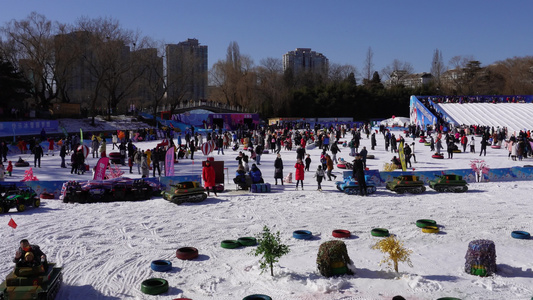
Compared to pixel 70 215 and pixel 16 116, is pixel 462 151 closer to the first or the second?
pixel 70 215

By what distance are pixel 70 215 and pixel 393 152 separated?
2012cm

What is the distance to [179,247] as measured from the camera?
9852mm

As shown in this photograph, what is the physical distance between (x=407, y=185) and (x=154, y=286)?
10.7 metres

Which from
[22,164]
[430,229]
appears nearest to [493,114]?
[430,229]

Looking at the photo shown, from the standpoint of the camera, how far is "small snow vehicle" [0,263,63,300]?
6.61 metres

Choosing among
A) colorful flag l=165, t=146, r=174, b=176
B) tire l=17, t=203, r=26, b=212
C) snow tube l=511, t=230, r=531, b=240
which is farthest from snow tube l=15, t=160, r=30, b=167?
snow tube l=511, t=230, r=531, b=240

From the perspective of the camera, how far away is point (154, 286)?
7.27 metres

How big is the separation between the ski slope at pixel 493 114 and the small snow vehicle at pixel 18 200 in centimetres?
3790

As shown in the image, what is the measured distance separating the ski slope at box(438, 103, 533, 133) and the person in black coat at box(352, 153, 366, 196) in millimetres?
30071

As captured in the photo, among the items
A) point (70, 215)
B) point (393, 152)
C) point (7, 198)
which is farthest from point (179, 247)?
point (393, 152)

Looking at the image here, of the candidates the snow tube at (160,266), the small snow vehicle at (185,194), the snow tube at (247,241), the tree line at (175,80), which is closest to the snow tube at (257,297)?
the snow tube at (160,266)

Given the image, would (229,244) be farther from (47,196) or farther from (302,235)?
(47,196)

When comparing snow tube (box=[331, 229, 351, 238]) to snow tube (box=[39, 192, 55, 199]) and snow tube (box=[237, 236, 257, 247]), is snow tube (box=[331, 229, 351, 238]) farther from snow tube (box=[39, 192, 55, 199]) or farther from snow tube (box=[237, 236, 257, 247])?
snow tube (box=[39, 192, 55, 199])

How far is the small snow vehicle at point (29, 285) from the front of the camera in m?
6.61
